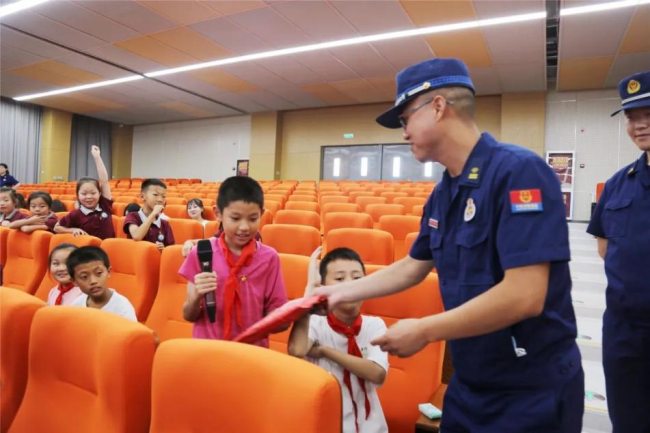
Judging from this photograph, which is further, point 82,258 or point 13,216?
point 13,216

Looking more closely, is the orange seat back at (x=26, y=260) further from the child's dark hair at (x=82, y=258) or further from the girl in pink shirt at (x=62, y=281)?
the child's dark hair at (x=82, y=258)

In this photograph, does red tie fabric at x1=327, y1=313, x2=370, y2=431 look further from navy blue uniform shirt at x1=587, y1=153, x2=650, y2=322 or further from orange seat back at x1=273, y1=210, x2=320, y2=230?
orange seat back at x1=273, y1=210, x2=320, y2=230

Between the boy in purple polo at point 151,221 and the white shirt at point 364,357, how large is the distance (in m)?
1.93

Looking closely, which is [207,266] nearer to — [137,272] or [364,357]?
[364,357]

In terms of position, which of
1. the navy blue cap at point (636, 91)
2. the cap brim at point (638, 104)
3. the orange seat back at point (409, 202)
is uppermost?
the navy blue cap at point (636, 91)

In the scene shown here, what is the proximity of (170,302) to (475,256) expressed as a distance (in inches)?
71.0

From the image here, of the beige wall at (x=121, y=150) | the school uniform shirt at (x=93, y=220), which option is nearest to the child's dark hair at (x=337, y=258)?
the school uniform shirt at (x=93, y=220)

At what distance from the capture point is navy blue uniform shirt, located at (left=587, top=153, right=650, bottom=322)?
4.76 ft

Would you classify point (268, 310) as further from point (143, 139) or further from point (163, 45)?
point (143, 139)

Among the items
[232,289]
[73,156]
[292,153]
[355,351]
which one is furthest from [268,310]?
[73,156]

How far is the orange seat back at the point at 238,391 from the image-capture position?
772mm

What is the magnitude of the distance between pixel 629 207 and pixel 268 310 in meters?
1.40

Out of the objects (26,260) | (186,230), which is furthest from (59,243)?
(186,230)

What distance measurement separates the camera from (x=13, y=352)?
1.28 meters
